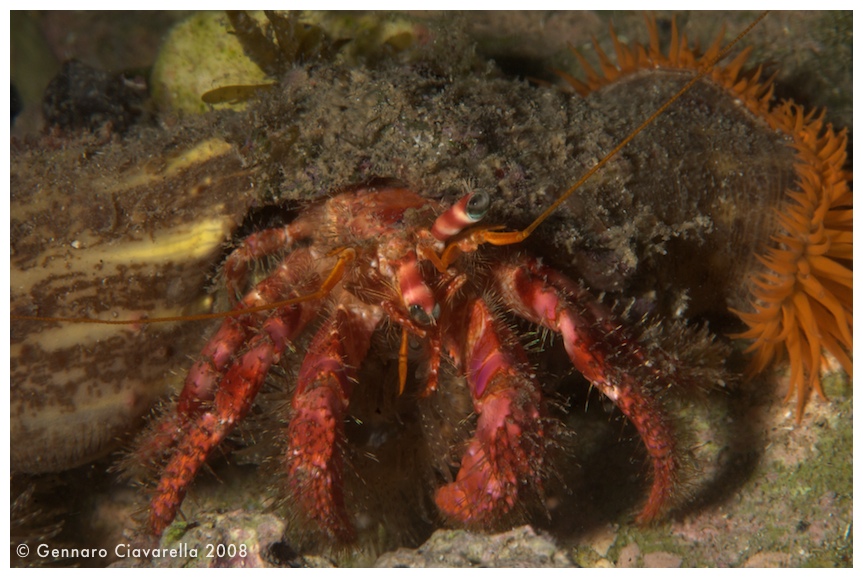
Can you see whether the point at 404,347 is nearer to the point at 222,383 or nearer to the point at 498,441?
the point at 498,441

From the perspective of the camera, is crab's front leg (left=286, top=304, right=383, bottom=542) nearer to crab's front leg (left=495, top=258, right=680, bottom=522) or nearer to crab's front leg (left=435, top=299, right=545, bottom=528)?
crab's front leg (left=435, top=299, right=545, bottom=528)

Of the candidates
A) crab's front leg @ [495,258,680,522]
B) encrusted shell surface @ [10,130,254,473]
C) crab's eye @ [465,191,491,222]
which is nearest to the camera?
crab's eye @ [465,191,491,222]

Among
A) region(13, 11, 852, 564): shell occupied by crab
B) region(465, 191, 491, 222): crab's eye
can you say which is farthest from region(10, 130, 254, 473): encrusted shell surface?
region(465, 191, 491, 222): crab's eye

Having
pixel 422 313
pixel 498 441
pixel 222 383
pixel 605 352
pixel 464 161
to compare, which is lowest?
pixel 222 383

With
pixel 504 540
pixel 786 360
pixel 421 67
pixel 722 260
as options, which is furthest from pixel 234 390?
pixel 786 360

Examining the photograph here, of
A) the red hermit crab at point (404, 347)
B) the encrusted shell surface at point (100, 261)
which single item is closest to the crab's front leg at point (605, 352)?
the red hermit crab at point (404, 347)

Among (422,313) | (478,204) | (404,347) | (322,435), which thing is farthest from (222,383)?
(478,204)

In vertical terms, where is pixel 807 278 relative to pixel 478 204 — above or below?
below
